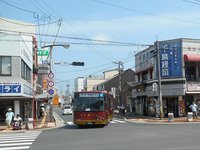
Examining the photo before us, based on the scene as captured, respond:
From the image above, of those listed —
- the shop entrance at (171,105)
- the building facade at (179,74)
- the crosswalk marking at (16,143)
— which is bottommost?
the crosswalk marking at (16,143)

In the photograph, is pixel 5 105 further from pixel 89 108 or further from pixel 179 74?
pixel 179 74

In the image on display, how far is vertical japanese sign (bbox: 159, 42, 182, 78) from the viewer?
4138 cm

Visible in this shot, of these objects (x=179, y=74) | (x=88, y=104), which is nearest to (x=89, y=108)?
(x=88, y=104)

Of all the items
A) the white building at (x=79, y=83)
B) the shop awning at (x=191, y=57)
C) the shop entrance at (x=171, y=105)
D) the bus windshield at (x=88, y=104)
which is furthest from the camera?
the white building at (x=79, y=83)

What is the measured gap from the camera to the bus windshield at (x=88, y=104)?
29.6 m

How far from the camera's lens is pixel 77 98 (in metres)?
29.8

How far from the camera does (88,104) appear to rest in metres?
29.8

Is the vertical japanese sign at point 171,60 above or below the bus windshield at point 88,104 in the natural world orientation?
above

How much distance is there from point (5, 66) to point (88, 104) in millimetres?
8276

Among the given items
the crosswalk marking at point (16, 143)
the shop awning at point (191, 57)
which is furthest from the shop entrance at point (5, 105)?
the shop awning at point (191, 57)

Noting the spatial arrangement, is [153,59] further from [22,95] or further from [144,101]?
[22,95]

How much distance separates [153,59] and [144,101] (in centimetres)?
771

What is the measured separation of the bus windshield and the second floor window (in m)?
6.97

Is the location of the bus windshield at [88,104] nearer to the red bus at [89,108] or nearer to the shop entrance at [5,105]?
the red bus at [89,108]
